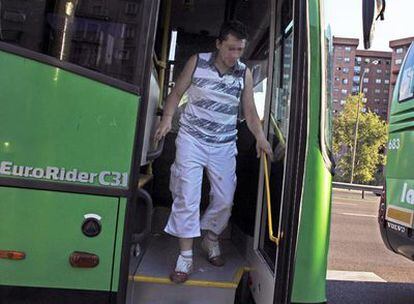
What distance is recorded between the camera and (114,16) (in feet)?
8.54

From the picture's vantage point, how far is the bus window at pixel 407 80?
539cm

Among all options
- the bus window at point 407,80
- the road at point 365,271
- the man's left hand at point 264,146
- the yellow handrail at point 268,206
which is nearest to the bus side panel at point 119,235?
the yellow handrail at point 268,206

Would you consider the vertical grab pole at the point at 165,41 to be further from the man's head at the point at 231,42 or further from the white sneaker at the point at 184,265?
the white sneaker at the point at 184,265

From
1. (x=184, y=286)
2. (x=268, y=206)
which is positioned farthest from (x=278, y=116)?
(x=184, y=286)

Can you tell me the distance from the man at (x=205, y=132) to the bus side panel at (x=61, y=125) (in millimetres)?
734

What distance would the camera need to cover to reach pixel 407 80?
18.2ft

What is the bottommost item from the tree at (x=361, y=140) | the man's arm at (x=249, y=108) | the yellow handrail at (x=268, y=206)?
the yellow handrail at (x=268, y=206)

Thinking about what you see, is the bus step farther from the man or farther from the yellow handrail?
the yellow handrail

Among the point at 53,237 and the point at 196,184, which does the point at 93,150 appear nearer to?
the point at 53,237

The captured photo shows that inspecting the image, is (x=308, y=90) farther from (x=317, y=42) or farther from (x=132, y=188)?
(x=132, y=188)

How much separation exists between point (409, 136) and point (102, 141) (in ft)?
12.0

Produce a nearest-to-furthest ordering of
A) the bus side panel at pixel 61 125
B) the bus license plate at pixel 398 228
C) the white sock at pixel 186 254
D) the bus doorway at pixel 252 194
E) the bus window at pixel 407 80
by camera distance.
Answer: the bus side panel at pixel 61 125 < the bus doorway at pixel 252 194 < the white sock at pixel 186 254 < the bus license plate at pixel 398 228 < the bus window at pixel 407 80

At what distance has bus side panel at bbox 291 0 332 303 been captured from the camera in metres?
2.65

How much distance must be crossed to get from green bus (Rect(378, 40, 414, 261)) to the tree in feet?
138
